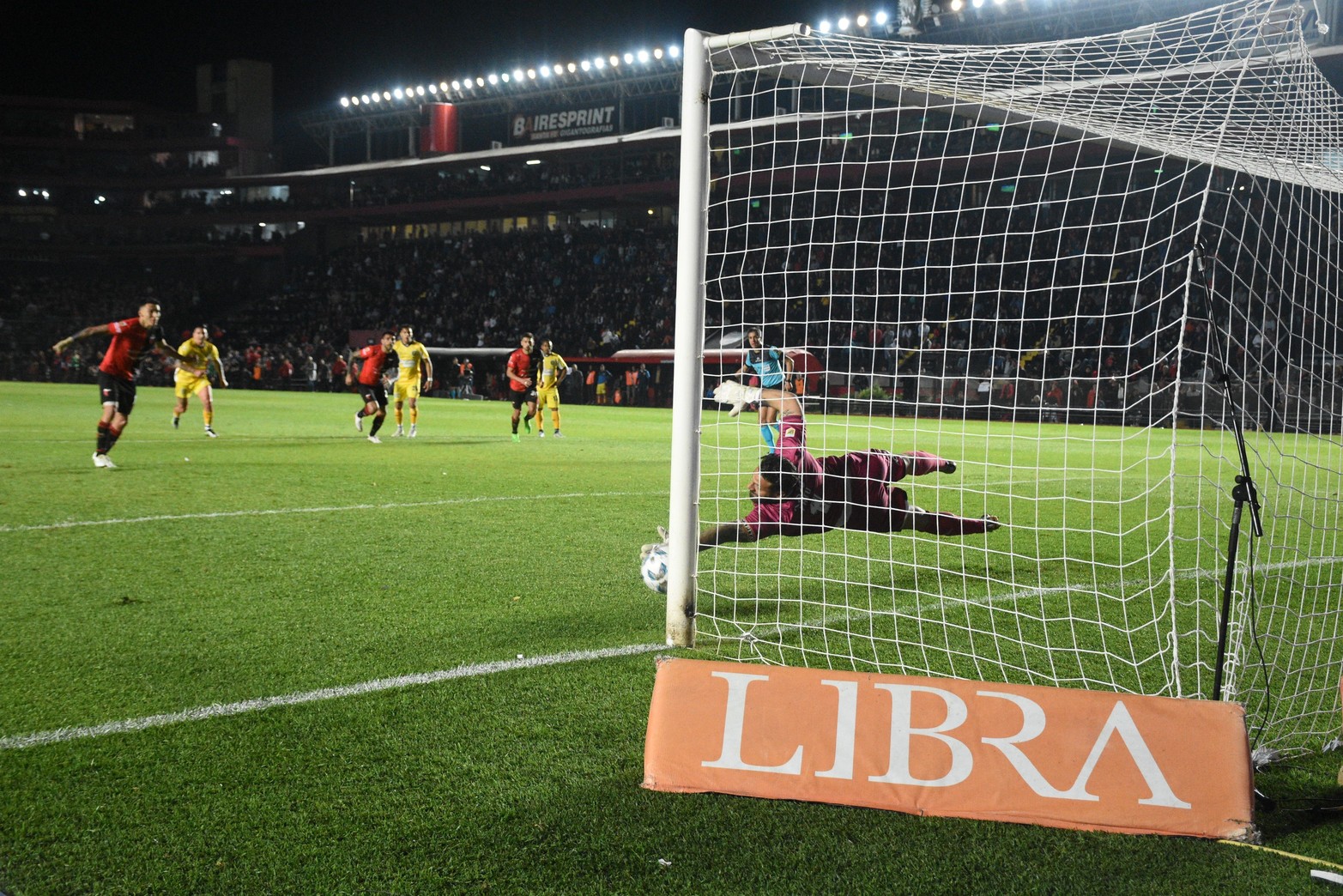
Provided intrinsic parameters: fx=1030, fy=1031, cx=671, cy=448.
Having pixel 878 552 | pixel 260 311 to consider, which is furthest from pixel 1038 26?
pixel 260 311

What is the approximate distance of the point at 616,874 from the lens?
8.20 feet

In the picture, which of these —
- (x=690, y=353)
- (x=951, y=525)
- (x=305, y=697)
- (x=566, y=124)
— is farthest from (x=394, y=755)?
(x=566, y=124)

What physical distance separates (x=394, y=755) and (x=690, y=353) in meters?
2.15

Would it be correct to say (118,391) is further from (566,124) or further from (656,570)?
(566,124)

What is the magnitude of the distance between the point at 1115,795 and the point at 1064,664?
1.59 m

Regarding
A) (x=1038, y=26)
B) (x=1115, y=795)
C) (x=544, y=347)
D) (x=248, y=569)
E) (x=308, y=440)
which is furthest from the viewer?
(x=1038, y=26)

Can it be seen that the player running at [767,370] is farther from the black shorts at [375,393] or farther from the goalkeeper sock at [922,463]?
the black shorts at [375,393]

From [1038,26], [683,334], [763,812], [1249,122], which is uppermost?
[1038,26]

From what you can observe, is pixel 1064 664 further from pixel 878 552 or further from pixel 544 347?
pixel 544 347

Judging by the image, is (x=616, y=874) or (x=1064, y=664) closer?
(x=616, y=874)

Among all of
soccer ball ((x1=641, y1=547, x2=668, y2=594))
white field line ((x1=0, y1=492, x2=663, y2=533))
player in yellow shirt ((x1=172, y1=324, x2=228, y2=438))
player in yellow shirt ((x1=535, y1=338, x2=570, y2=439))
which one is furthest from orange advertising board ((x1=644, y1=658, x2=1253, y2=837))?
player in yellow shirt ((x1=535, y1=338, x2=570, y2=439))

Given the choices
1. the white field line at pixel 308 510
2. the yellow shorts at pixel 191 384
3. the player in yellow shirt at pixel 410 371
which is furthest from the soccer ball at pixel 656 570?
the yellow shorts at pixel 191 384

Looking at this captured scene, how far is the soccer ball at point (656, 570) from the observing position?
5293 millimetres

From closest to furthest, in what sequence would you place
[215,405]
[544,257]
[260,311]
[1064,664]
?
1. [1064,664]
2. [215,405]
3. [544,257]
4. [260,311]
